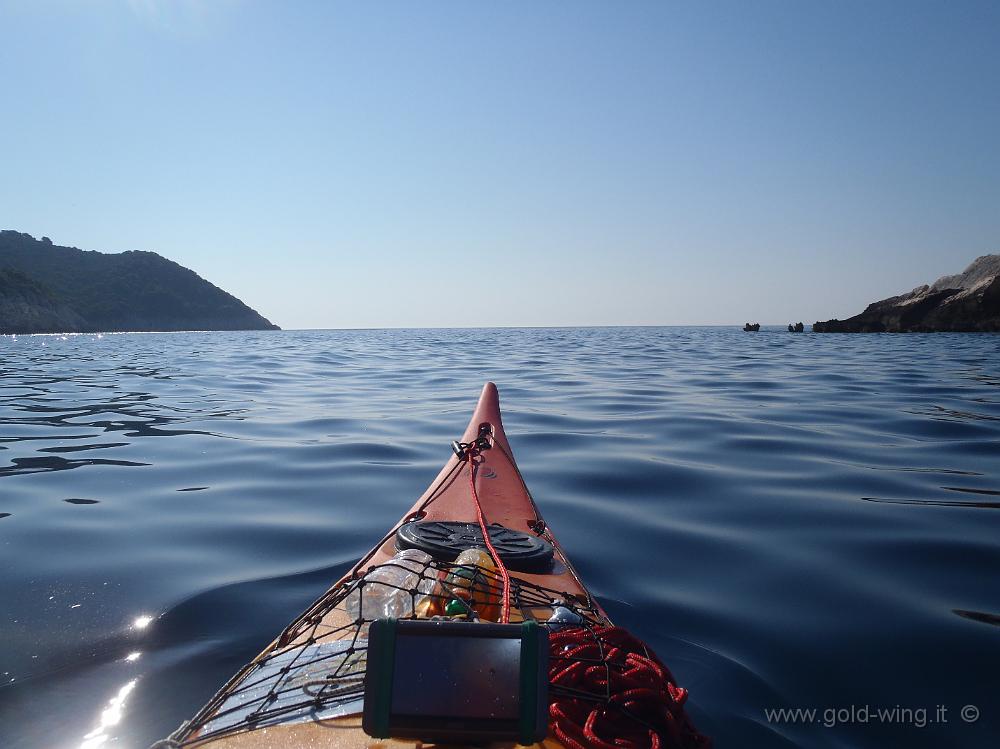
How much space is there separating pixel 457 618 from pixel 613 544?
8.59 feet

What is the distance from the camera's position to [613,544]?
4.51m

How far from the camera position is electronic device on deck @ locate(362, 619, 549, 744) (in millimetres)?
1421

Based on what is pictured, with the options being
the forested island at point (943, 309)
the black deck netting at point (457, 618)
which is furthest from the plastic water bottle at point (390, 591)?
the forested island at point (943, 309)

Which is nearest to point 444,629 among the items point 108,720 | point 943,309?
point 108,720

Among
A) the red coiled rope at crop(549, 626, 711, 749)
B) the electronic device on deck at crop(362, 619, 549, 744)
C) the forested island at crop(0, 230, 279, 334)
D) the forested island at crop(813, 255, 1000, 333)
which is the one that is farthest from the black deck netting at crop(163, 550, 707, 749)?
the forested island at crop(0, 230, 279, 334)

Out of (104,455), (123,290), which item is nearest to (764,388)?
(104,455)

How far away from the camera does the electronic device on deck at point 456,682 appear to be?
1421mm

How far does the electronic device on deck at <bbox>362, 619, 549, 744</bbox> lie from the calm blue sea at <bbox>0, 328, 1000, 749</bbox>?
135 centimetres

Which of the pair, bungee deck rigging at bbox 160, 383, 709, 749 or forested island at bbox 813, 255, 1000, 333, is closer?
bungee deck rigging at bbox 160, 383, 709, 749

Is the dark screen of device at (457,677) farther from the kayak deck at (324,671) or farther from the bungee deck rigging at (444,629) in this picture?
the kayak deck at (324,671)

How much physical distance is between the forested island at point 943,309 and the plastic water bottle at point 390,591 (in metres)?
43.7

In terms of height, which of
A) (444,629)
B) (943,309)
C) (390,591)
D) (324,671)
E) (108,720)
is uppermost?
(943,309)

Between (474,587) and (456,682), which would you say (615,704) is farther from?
(474,587)

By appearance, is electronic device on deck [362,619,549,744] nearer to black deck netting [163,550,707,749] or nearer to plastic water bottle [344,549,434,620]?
black deck netting [163,550,707,749]
